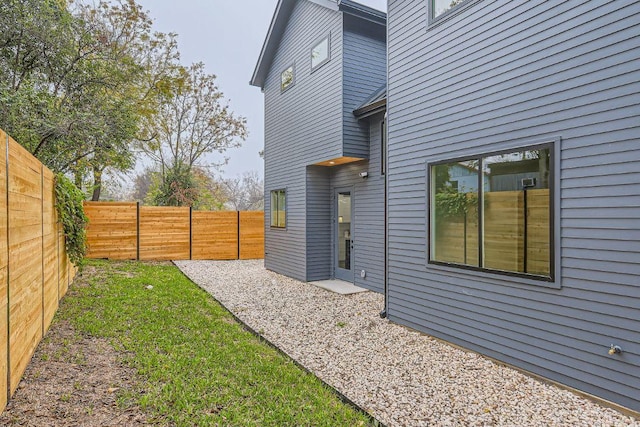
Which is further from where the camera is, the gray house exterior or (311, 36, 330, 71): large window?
(311, 36, 330, 71): large window

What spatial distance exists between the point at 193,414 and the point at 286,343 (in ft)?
5.84

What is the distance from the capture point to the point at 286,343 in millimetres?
4453

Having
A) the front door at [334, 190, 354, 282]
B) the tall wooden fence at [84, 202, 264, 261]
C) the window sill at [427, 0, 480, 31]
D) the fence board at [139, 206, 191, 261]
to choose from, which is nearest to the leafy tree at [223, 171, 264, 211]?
the tall wooden fence at [84, 202, 264, 261]

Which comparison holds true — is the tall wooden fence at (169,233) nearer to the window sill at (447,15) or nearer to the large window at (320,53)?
the large window at (320,53)

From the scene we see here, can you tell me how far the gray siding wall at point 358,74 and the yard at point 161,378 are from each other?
425 cm

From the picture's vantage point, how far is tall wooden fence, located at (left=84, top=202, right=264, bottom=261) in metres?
10.7

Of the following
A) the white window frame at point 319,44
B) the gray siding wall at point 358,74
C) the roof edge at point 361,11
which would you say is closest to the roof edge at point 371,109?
the gray siding wall at point 358,74

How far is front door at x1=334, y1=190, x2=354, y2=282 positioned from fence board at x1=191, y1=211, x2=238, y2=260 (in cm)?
554

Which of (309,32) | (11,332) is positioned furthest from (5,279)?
(309,32)

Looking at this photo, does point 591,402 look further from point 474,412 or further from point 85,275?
point 85,275

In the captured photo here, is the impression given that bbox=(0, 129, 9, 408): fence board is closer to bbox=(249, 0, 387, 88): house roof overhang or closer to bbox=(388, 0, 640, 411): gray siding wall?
bbox=(388, 0, 640, 411): gray siding wall

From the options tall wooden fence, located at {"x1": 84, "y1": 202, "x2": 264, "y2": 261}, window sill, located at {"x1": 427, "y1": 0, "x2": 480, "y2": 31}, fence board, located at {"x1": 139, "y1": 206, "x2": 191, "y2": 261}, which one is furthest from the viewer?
fence board, located at {"x1": 139, "y1": 206, "x2": 191, "y2": 261}

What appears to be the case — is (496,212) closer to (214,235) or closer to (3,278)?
(3,278)

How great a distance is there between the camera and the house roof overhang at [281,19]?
7086 millimetres
